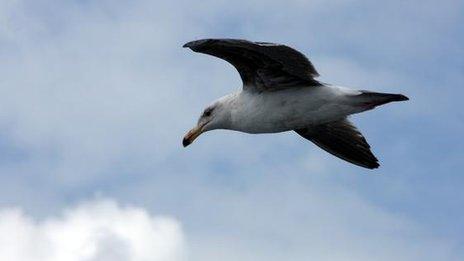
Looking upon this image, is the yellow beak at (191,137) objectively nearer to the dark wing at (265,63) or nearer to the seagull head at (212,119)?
the seagull head at (212,119)

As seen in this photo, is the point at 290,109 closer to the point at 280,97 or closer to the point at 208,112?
the point at 280,97

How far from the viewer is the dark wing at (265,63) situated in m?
17.0

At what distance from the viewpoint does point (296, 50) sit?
1730 centimetres

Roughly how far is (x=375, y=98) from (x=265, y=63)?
2030 millimetres

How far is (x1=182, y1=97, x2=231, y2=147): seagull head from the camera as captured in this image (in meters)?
19.5

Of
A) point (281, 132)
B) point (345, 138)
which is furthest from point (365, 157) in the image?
point (281, 132)

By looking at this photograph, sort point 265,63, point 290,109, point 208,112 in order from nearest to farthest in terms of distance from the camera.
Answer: point 265,63 → point 290,109 → point 208,112

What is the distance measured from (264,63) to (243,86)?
45.1 inches

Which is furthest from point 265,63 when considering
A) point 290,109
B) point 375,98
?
point 375,98

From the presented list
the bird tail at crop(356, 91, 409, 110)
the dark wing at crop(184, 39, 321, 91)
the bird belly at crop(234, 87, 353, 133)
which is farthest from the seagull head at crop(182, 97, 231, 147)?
the bird tail at crop(356, 91, 409, 110)

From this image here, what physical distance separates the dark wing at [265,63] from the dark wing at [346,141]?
2.81 metres

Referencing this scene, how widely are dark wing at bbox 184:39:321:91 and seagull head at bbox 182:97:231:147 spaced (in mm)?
765

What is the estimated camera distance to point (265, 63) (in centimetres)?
1811

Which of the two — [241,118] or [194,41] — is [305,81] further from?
[194,41]
